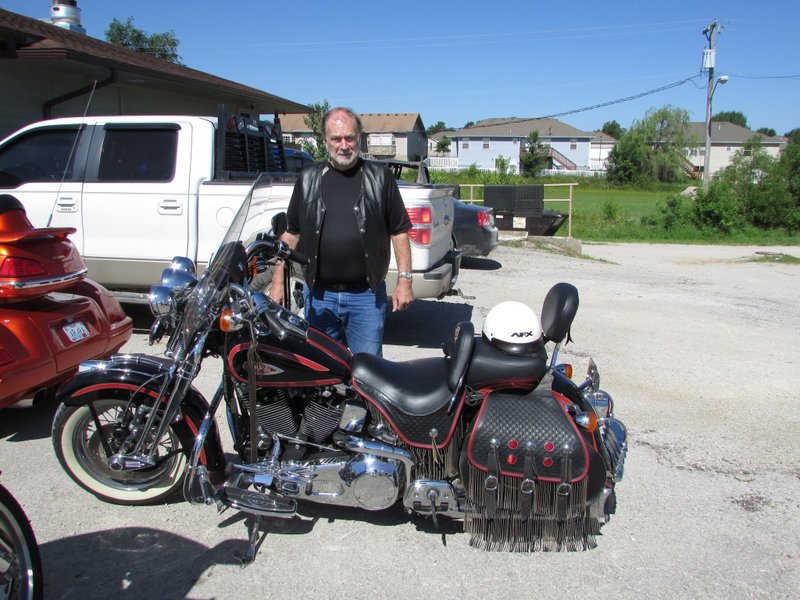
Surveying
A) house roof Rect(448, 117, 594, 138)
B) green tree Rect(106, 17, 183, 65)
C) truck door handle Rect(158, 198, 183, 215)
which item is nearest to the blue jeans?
truck door handle Rect(158, 198, 183, 215)

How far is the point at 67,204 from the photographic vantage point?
611 centimetres

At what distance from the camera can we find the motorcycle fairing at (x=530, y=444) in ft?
9.13

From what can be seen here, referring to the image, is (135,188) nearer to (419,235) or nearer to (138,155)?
(138,155)

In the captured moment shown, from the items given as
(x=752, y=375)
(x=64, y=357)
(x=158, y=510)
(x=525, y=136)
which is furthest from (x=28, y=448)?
(x=525, y=136)

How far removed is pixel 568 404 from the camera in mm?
2953

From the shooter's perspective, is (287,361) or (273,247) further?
(273,247)

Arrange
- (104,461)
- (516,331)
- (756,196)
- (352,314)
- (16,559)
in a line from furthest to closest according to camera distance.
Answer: (756,196)
(352,314)
(104,461)
(516,331)
(16,559)

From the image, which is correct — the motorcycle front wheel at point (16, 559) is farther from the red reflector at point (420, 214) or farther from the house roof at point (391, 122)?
the house roof at point (391, 122)

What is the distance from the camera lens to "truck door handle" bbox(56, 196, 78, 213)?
6.11 meters

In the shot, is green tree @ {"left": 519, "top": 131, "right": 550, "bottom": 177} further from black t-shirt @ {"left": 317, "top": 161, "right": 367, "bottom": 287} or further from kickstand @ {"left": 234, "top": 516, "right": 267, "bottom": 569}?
kickstand @ {"left": 234, "top": 516, "right": 267, "bottom": 569}

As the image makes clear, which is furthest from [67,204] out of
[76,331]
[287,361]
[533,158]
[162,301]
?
[533,158]

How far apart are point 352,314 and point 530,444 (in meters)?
1.35

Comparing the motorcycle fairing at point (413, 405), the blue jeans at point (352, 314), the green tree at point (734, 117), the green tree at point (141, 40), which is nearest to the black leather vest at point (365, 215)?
the blue jeans at point (352, 314)

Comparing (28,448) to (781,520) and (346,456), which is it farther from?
(781,520)
